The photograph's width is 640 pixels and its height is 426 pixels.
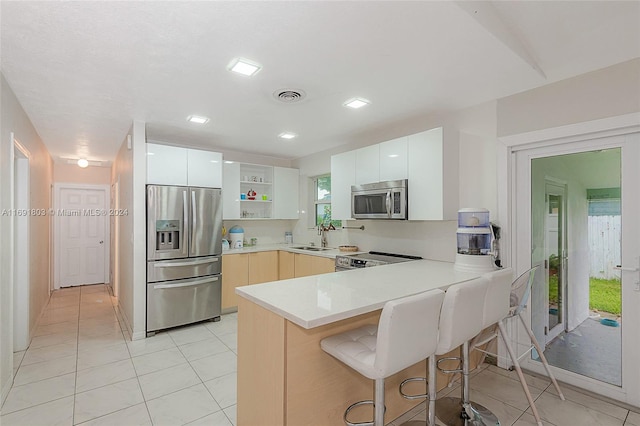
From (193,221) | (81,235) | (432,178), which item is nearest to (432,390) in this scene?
(432,178)

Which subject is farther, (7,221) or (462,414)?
(7,221)

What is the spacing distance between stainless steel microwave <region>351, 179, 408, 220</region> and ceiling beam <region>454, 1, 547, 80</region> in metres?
1.51

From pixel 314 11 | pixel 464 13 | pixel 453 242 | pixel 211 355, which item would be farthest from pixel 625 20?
pixel 211 355

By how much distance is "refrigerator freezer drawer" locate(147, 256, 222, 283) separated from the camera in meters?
3.68

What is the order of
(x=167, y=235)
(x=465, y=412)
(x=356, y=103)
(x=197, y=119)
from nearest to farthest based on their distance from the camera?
(x=465, y=412) < (x=356, y=103) < (x=197, y=119) < (x=167, y=235)

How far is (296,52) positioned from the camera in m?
2.04

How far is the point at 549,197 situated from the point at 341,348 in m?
2.41

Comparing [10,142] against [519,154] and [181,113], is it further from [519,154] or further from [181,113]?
[519,154]

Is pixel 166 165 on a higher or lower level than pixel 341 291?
higher

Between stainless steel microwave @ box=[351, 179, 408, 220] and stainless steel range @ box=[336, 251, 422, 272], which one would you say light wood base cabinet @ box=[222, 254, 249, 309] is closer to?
stainless steel range @ box=[336, 251, 422, 272]

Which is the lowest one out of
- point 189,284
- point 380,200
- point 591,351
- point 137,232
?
point 591,351

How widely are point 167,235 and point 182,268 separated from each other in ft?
1.46

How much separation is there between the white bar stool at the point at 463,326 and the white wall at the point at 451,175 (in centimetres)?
123

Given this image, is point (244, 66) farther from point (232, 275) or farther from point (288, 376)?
point (232, 275)
